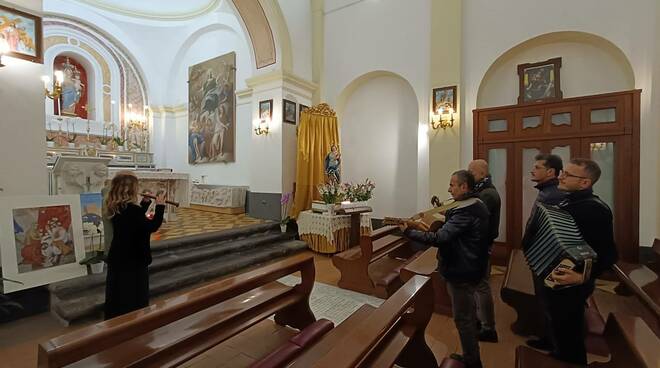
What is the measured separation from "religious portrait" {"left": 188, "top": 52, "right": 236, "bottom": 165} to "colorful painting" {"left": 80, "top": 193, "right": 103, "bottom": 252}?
4.68m

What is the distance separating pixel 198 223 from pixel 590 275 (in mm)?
6236

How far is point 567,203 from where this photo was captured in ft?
6.33

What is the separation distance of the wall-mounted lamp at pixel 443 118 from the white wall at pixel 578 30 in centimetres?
25

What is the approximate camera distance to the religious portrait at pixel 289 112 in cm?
662

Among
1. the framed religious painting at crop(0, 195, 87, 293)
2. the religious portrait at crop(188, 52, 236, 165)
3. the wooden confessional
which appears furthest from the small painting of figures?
the wooden confessional

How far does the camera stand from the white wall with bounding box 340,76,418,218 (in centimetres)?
652

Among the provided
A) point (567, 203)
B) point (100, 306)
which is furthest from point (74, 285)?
point (567, 203)

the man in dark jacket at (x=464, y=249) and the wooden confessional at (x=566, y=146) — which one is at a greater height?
the wooden confessional at (x=566, y=146)

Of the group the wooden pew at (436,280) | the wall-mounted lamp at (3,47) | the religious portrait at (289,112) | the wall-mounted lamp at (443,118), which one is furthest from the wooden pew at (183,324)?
the religious portrait at (289,112)

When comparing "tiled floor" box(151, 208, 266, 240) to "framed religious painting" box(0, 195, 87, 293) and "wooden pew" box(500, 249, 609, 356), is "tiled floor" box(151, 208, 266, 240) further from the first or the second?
"wooden pew" box(500, 249, 609, 356)

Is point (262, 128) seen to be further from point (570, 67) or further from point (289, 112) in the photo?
point (570, 67)

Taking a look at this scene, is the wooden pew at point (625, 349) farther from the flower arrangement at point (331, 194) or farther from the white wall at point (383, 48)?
the white wall at point (383, 48)

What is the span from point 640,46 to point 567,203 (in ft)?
14.6

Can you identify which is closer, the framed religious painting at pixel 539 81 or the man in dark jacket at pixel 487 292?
the man in dark jacket at pixel 487 292
